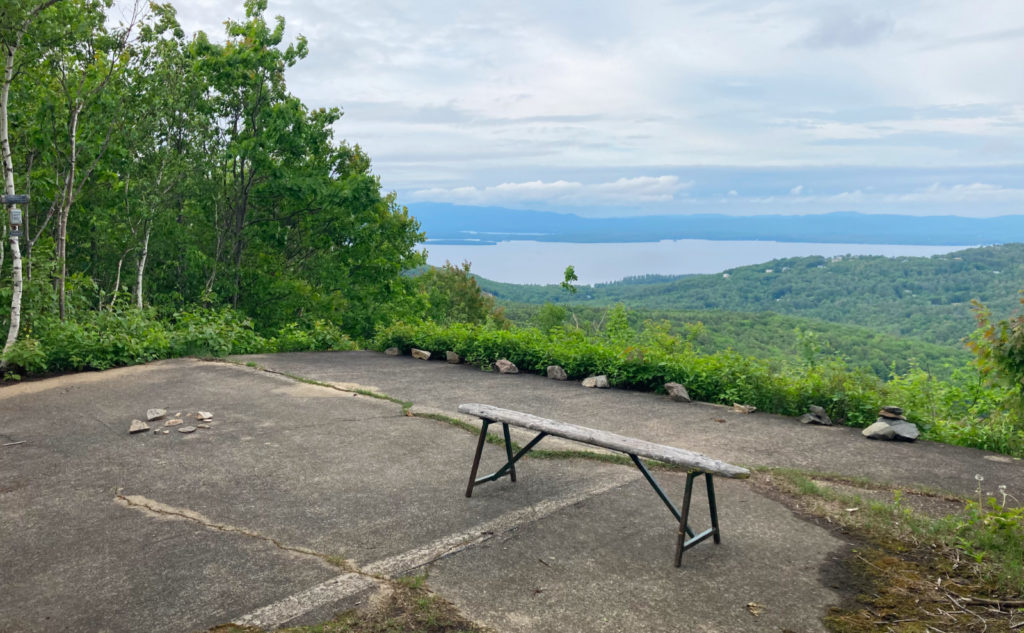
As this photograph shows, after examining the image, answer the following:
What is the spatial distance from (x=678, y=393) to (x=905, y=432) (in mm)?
2102

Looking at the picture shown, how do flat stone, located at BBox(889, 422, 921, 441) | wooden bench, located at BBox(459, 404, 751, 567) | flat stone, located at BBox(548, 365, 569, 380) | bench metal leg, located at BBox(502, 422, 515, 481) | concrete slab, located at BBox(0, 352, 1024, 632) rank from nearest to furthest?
concrete slab, located at BBox(0, 352, 1024, 632) < wooden bench, located at BBox(459, 404, 751, 567) < bench metal leg, located at BBox(502, 422, 515, 481) < flat stone, located at BBox(889, 422, 921, 441) < flat stone, located at BBox(548, 365, 569, 380)

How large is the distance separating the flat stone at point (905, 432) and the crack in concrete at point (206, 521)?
4617 mm

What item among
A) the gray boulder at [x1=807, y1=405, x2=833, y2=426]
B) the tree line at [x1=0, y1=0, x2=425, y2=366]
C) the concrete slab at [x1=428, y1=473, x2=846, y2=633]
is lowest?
the concrete slab at [x1=428, y1=473, x2=846, y2=633]

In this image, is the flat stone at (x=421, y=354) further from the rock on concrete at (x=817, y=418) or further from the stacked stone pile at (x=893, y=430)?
the stacked stone pile at (x=893, y=430)

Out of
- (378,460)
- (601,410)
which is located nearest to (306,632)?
(378,460)

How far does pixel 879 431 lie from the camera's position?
5.76 meters

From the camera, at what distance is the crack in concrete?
11.4 ft

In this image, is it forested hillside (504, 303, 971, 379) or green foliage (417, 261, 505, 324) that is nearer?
forested hillside (504, 303, 971, 379)

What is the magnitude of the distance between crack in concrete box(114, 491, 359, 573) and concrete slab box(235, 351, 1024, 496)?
2.92m

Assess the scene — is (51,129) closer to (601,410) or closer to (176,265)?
(176,265)

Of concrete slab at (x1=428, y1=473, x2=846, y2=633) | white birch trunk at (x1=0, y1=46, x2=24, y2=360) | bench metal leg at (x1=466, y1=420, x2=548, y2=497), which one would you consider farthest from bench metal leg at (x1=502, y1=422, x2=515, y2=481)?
white birch trunk at (x1=0, y1=46, x2=24, y2=360)

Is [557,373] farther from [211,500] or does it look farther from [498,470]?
[211,500]

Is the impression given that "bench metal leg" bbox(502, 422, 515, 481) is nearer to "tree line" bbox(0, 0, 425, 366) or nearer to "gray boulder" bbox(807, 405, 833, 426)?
"gray boulder" bbox(807, 405, 833, 426)

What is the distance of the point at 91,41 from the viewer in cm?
993
